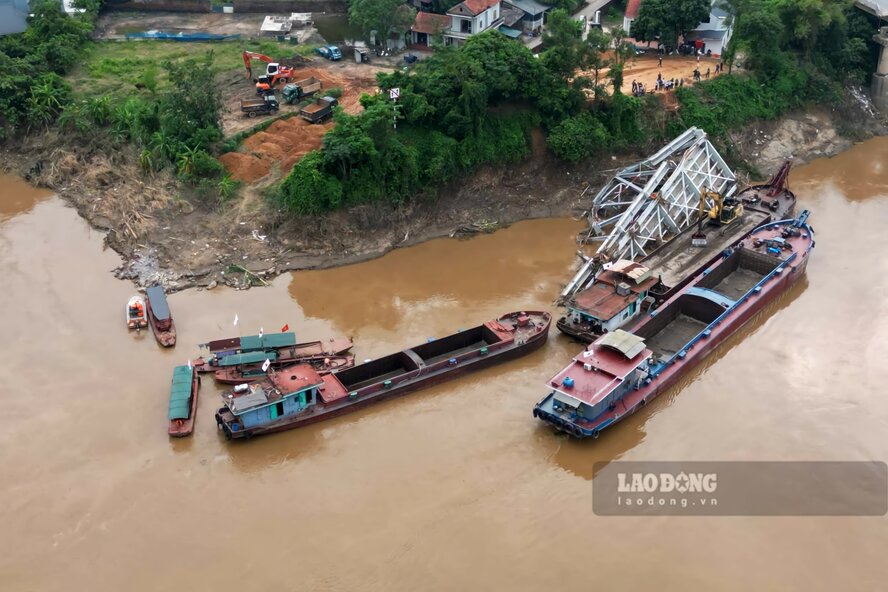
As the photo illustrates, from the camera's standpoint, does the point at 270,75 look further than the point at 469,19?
No

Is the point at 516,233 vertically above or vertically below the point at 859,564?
above

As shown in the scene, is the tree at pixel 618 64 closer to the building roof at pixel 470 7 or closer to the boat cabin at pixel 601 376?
the building roof at pixel 470 7

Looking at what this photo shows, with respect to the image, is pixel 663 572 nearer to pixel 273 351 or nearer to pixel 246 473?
pixel 246 473

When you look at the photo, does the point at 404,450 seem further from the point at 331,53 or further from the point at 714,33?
the point at 714,33

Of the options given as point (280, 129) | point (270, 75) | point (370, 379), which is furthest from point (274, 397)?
point (270, 75)

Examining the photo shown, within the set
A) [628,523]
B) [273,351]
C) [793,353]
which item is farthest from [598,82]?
[628,523]

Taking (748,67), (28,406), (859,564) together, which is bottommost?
(859,564)

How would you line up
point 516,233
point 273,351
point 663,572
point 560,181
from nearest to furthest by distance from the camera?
1. point 663,572
2. point 273,351
3. point 516,233
4. point 560,181
